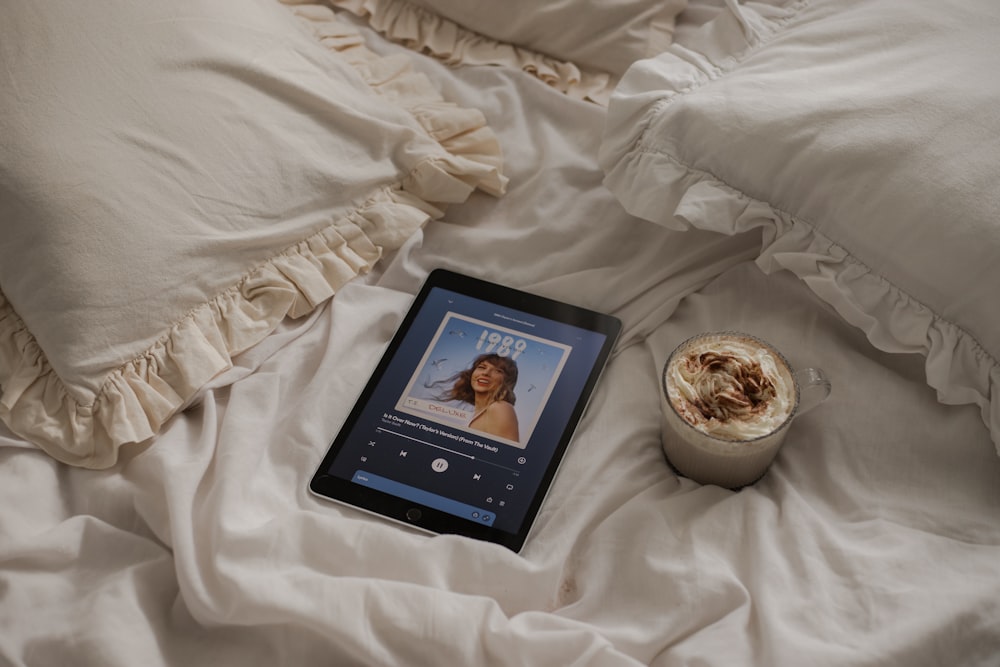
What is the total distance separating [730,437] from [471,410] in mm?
217

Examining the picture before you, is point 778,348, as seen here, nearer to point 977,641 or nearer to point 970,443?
Result: point 970,443

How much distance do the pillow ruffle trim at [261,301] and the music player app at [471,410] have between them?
0.10m

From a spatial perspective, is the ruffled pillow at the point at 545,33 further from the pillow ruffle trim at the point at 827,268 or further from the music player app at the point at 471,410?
the music player app at the point at 471,410

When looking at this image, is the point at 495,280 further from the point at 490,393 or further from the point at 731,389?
the point at 731,389

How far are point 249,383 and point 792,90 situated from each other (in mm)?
511

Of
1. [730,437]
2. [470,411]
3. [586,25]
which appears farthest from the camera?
[586,25]

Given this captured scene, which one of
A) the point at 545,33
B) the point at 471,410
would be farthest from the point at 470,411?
the point at 545,33

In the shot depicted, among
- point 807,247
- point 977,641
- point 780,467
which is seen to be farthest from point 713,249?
point 977,641

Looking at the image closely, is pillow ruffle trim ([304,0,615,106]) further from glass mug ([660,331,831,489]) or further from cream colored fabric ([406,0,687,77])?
glass mug ([660,331,831,489])

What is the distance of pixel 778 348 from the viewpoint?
0.79 meters

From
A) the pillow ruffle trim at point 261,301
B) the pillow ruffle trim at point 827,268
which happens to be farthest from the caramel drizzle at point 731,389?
the pillow ruffle trim at point 261,301

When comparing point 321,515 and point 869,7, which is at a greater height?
point 869,7

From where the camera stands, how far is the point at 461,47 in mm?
1020

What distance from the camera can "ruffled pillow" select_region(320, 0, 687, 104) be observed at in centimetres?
97
